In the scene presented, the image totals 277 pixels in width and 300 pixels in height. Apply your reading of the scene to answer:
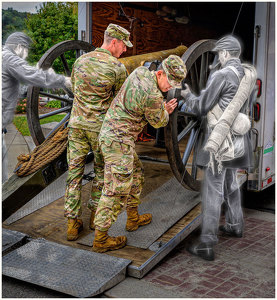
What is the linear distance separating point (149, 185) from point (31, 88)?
5.02ft

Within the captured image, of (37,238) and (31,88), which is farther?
(31,88)

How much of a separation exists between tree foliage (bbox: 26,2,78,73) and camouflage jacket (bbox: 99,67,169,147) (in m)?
1.18

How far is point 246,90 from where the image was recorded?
133 inches

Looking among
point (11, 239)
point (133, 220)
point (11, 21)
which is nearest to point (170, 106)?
point (133, 220)

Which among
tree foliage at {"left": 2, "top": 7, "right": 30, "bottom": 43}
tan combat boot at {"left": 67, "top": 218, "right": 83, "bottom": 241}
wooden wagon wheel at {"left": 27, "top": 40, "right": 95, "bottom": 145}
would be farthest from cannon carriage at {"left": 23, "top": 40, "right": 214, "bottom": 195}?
tan combat boot at {"left": 67, "top": 218, "right": 83, "bottom": 241}

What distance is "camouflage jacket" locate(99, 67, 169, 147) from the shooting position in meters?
3.15

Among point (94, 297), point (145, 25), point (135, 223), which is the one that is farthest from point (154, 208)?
point (145, 25)

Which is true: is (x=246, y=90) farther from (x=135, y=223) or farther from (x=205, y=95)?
(x=135, y=223)

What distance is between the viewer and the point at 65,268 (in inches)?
122

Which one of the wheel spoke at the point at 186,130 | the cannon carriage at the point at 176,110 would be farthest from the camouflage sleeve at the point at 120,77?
the wheel spoke at the point at 186,130

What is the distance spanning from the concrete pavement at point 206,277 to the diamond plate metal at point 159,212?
0.75ft

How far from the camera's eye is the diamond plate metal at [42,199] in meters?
4.00

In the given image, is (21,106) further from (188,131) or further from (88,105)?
(188,131)

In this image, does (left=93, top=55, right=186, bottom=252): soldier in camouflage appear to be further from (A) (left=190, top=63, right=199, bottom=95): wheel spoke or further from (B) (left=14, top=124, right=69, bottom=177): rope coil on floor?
(A) (left=190, top=63, right=199, bottom=95): wheel spoke
